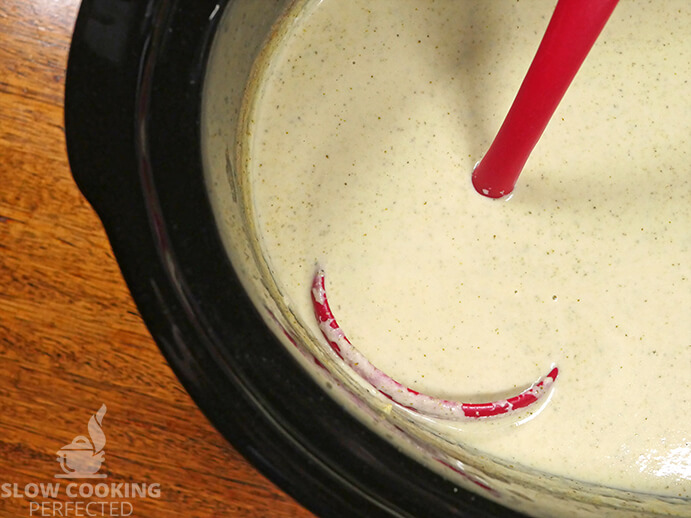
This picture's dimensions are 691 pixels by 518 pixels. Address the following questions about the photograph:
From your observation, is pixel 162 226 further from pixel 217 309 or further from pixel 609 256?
pixel 609 256

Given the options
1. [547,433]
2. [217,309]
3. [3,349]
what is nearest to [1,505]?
[3,349]

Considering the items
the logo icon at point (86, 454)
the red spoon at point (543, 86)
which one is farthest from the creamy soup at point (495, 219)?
the logo icon at point (86, 454)

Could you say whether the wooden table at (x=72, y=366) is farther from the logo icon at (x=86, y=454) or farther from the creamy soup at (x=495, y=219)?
the creamy soup at (x=495, y=219)
